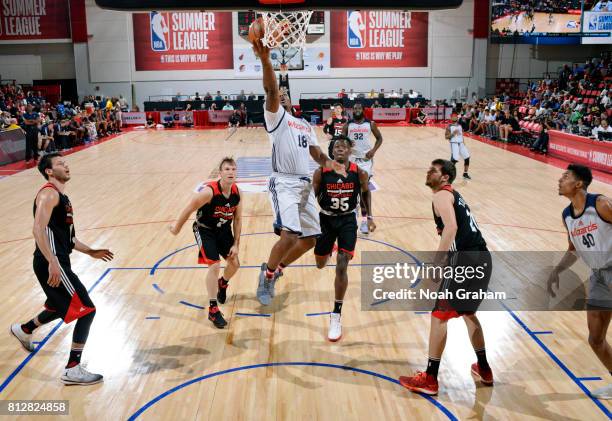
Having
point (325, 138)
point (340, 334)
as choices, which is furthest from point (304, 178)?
point (325, 138)

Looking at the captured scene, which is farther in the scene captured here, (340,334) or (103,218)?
(103,218)

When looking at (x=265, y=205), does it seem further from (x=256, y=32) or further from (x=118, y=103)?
(x=118, y=103)

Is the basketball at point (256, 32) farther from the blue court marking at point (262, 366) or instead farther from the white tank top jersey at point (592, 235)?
the white tank top jersey at point (592, 235)

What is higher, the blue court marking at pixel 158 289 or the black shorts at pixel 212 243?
the black shorts at pixel 212 243

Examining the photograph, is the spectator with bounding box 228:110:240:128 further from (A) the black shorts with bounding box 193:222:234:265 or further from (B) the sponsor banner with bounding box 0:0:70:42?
(A) the black shorts with bounding box 193:222:234:265

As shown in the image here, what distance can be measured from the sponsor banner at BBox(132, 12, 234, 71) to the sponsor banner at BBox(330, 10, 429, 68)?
633 cm

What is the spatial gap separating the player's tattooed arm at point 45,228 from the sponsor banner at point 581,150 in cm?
1478

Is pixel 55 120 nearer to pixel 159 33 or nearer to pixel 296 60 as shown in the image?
pixel 159 33

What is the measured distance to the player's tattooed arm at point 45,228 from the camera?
4953 mm

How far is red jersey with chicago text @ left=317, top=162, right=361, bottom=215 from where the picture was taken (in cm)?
623

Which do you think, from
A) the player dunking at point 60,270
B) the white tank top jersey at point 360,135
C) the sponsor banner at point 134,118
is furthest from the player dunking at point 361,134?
the sponsor banner at point 134,118

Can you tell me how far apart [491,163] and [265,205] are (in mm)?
8490

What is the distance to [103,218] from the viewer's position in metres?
11.4

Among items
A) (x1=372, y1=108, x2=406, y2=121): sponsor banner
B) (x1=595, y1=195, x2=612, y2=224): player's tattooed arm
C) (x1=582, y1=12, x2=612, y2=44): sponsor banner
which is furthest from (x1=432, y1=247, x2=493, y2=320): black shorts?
(x1=372, y1=108, x2=406, y2=121): sponsor banner
